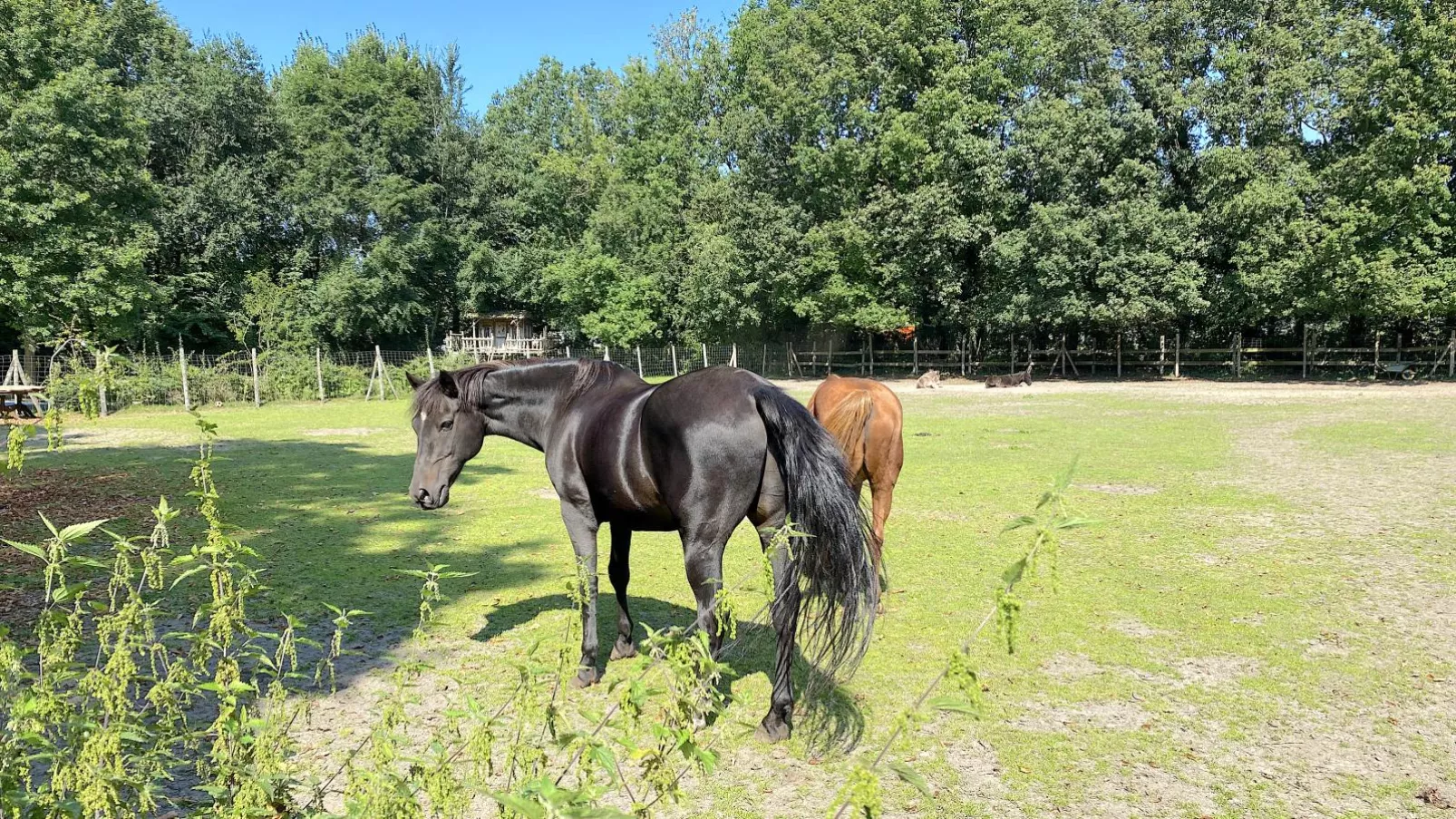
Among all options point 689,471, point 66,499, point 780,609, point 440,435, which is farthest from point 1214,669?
point 66,499

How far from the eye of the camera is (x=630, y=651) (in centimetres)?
505

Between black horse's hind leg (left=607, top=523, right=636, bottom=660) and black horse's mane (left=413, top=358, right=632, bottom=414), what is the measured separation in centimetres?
94

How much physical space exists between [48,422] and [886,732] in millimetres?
3600

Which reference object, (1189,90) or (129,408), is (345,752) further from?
(1189,90)

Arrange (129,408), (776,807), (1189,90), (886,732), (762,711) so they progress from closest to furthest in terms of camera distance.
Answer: (776,807) → (886,732) → (762,711) → (129,408) → (1189,90)

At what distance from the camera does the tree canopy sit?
27453mm

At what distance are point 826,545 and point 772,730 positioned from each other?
101 cm

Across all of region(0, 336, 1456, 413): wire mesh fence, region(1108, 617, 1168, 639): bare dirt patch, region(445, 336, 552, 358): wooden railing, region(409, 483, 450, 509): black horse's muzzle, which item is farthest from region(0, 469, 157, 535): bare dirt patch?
region(445, 336, 552, 358): wooden railing

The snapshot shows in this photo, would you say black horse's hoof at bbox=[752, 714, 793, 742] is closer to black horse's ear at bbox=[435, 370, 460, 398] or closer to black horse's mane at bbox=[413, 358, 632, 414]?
black horse's mane at bbox=[413, 358, 632, 414]

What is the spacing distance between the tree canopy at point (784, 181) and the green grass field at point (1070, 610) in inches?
765

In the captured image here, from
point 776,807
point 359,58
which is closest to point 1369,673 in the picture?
point 776,807

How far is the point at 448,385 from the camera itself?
5066 mm

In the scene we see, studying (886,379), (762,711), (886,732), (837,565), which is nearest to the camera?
(837,565)

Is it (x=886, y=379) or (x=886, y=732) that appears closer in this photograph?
(x=886, y=732)
